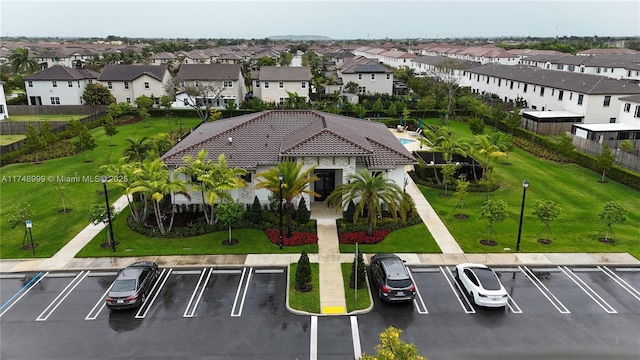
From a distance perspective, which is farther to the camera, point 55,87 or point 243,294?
point 55,87

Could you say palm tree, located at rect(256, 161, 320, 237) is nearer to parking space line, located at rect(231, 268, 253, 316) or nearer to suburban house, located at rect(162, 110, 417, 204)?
suburban house, located at rect(162, 110, 417, 204)

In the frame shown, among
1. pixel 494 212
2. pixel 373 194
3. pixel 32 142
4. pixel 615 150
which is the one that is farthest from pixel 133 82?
pixel 615 150

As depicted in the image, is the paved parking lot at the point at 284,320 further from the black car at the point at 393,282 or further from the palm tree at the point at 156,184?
the palm tree at the point at 156,184

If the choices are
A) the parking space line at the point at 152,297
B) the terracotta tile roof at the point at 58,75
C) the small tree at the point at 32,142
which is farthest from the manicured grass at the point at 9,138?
the parking space line at the point at 152,297

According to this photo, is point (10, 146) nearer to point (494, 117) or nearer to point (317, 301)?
point (317, 301)

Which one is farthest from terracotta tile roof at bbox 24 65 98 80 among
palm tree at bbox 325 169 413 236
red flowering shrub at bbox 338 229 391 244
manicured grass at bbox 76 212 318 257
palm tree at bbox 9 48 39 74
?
red flowering shrub at bbox 338 229 391 244

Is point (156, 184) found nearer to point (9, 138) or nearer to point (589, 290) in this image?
point (589, 290)

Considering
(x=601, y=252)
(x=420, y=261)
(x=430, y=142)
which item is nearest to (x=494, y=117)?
(x=430, y=142)
